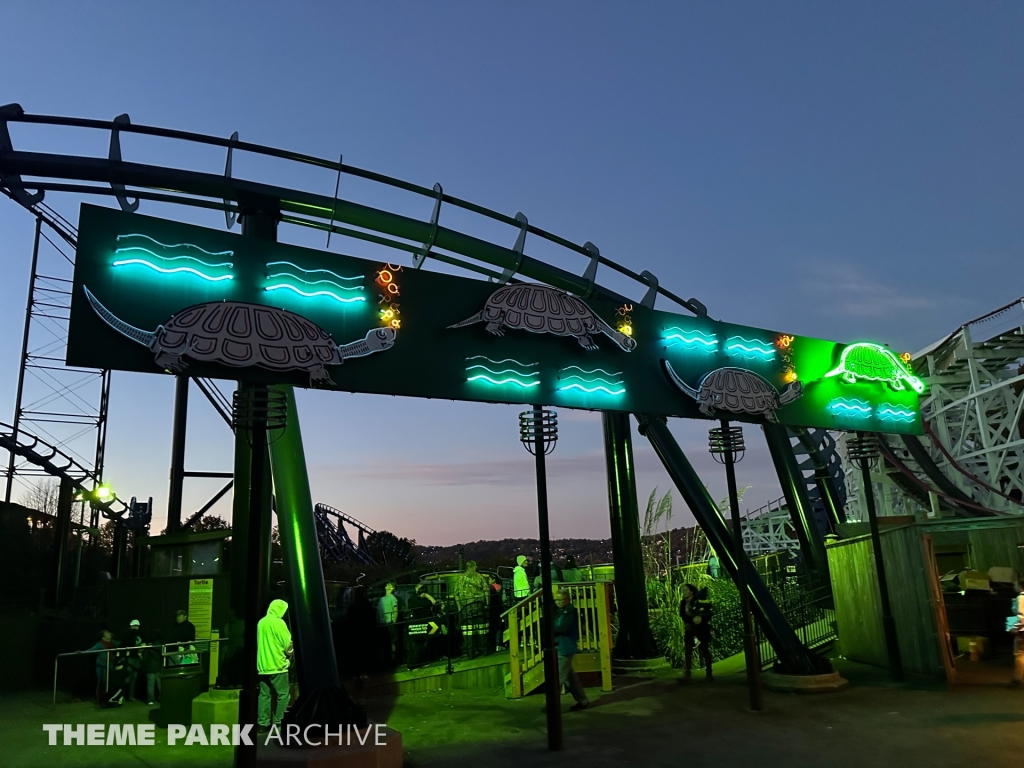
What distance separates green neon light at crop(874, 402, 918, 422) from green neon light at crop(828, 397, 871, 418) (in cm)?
38

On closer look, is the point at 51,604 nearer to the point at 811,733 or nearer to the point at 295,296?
the point at 295,296

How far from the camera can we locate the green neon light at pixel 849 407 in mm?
13000

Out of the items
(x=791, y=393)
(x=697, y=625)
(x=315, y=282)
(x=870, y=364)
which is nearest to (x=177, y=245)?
(x=315, y=282)

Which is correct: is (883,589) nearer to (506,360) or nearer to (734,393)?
(734,393)

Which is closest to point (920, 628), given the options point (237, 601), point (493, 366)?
point (493, 366)

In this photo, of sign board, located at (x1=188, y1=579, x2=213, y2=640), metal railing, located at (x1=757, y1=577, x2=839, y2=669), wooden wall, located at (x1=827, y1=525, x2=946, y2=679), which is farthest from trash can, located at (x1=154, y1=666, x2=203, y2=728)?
Result: wooden wall, located at (x1=827, y1=525, x2=946, y2=679)

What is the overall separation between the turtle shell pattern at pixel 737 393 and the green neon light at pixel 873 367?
2.10 meters

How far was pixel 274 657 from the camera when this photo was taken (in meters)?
8.38

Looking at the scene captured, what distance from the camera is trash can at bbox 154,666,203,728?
9.84 meters

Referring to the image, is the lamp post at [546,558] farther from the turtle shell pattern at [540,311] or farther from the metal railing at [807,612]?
the metal railing at [807,612]

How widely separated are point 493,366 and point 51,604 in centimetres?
2105

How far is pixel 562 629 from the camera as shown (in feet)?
34.4

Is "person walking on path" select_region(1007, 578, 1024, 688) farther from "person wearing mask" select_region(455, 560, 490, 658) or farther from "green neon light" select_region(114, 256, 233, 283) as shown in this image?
"green neon light" select_region(114, 256, 233, 283)

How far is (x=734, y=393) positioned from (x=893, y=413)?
4862mm
